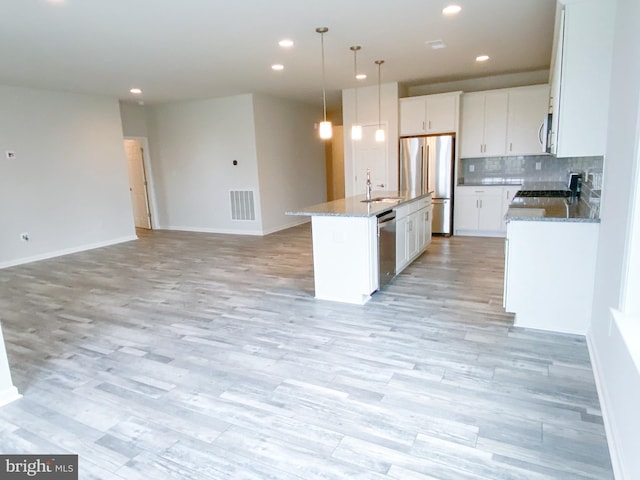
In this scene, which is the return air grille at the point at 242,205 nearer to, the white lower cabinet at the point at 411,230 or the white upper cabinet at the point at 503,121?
the white lower cabinet at the point at 411,230

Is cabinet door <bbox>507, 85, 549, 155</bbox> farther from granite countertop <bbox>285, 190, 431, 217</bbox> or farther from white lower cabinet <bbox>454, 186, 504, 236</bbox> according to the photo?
granite countertop <bbox>285, 190, 431, 217</bbox>

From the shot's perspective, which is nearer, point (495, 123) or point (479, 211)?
point (495, 123)

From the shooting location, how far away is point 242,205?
8016 millimetres

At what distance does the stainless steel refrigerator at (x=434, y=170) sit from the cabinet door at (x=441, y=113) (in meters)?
0.18

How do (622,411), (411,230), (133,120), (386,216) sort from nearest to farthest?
(622,411) → (386,216) → (411,230) → (133,120)

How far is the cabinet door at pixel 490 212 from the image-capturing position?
662cm

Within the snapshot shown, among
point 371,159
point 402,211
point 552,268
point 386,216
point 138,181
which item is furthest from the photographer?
point 138,181

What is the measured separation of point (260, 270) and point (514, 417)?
370 cm

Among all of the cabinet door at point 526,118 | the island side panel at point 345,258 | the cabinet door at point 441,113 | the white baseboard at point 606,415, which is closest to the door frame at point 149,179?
the cabinet door at point 441,113

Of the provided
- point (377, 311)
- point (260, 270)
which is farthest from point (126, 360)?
point (260, 270)

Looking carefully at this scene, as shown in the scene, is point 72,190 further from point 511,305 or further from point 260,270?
point 511,305

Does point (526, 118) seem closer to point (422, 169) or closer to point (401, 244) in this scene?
point (422, 169)

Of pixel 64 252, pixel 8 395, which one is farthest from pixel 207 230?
pixel 8 395

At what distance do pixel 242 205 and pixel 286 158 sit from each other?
1458 millimetres
